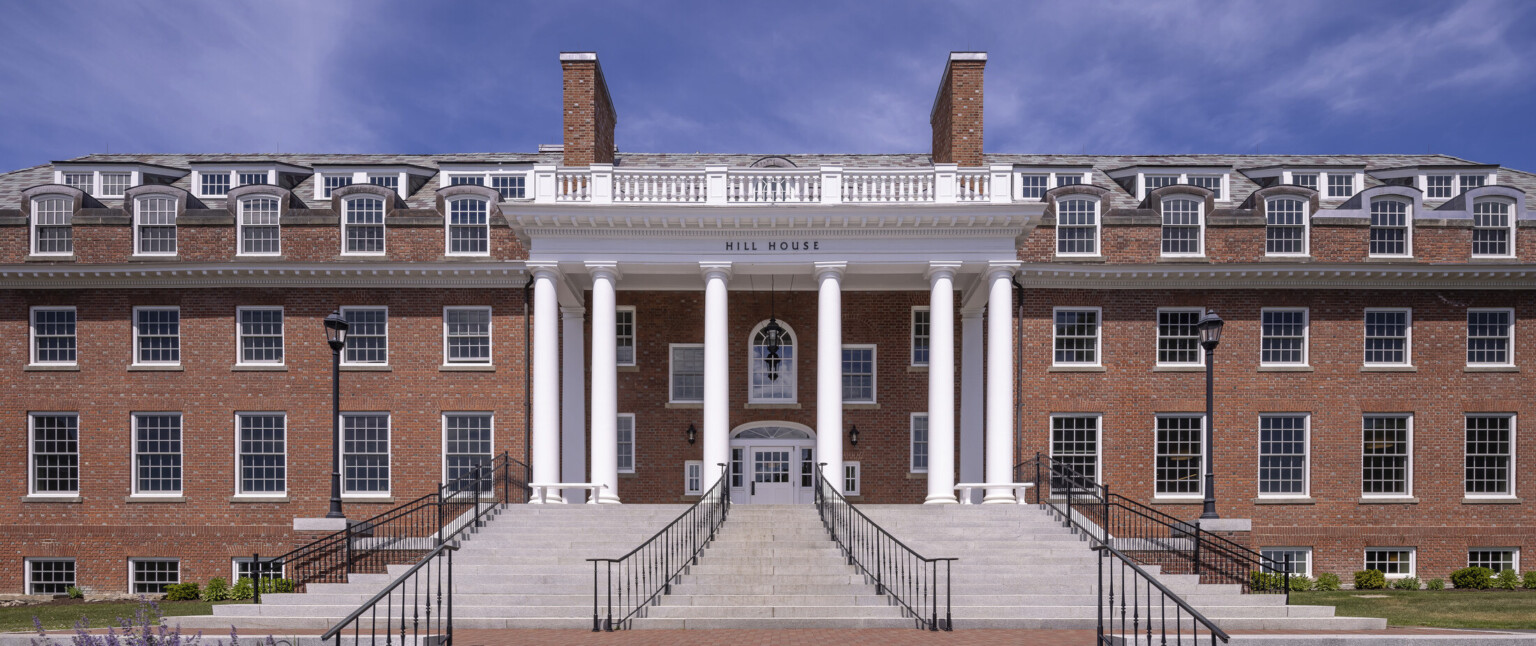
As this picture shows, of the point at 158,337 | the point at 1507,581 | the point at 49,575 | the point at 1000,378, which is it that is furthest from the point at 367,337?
the point at 1507,581

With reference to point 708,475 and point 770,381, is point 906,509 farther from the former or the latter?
point 770,381

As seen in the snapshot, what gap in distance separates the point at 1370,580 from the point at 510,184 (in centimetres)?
2642

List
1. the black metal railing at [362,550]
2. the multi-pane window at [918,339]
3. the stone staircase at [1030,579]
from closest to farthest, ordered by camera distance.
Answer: the stone staircase at [1030,579] < the black metal railing at [362,550] < the multi-pane window at [918,339]

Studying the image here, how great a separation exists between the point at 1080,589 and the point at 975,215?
29.5 feet

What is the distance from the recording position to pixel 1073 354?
27.4 meters

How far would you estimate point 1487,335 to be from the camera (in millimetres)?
27531

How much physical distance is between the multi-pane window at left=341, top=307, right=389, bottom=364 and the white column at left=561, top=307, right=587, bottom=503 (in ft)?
16.2

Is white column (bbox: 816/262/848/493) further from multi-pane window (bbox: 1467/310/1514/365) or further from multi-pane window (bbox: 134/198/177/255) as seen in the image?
multi-pane window (bbox: 1467/310/1514/365)

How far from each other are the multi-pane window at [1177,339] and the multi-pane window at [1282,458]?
258cm

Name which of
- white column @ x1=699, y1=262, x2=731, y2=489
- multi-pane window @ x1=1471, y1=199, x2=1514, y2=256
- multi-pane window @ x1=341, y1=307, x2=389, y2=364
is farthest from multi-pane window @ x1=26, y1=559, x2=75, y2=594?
multi-pane window @ x1=1471, y1=199, x2=1514, y2=256

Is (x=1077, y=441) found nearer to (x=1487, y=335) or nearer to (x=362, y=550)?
(x=1487, y=335)

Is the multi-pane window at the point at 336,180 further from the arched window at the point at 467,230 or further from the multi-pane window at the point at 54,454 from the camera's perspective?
the multi-pane window at the point at 54,454

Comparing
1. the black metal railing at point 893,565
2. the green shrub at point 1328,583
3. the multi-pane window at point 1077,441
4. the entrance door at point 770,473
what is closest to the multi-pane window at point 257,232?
the entrance door at point 770,473

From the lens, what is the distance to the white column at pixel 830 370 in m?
22.3
